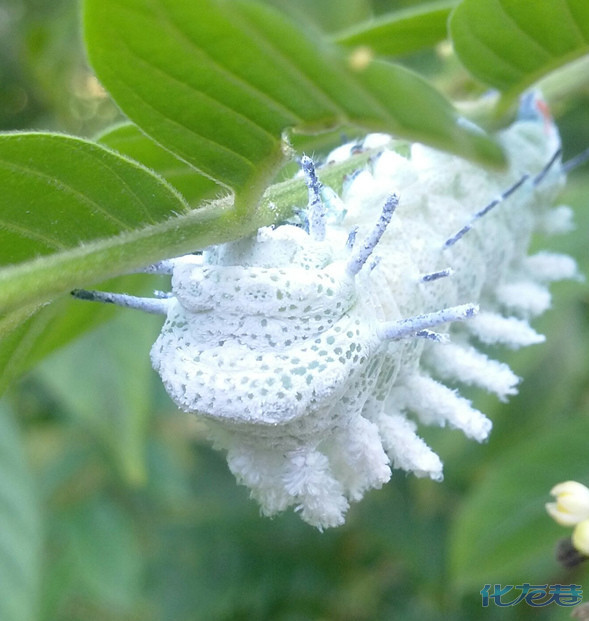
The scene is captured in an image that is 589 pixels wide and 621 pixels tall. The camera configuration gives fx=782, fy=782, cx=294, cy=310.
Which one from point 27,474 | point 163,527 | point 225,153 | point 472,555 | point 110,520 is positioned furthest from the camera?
point 163,527

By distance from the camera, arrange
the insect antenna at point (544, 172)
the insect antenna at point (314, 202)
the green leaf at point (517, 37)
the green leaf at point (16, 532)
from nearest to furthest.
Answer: the insect antenna at point (314, 202) → the green leaf at point (517, 37) → the insect antenna at point (544, 172) → the green leaf at point (16, 532)

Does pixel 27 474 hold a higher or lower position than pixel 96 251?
lower

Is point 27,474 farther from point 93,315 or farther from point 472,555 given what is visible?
point 472,555

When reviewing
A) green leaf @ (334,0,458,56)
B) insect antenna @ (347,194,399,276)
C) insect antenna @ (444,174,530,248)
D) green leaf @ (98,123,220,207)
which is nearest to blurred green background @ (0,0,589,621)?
green leaf @ (334,0,458,56)

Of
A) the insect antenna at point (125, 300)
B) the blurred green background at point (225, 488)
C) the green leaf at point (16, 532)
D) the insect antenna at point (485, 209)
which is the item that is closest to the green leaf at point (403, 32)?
the blurred green background at point (225, 488)

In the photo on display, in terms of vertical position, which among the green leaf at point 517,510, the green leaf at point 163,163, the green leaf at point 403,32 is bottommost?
the green leaf at point 517,510

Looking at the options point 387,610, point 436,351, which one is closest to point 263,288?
point 436,351

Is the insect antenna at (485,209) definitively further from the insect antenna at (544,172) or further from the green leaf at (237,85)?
the green leaf at (237,85)
